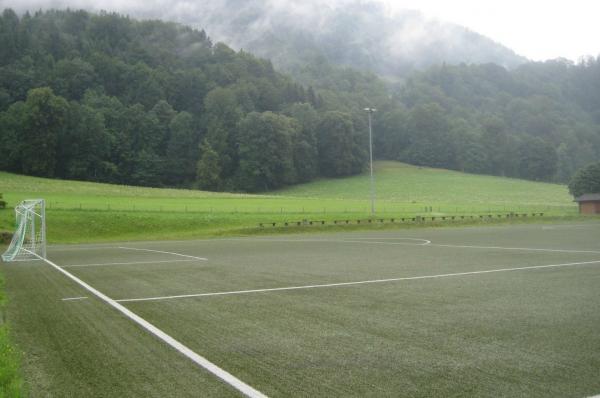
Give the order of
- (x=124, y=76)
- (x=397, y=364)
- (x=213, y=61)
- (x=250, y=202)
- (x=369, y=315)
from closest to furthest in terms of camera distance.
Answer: (x=397, y=364) → (x=369, y=315) → (x=250, y=202) → (x=124, y=76) → (x=213, y=61)

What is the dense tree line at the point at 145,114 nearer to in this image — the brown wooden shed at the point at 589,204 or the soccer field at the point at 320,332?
the brown wooden shed at the point at 589,204

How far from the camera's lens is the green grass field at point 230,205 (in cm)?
4250

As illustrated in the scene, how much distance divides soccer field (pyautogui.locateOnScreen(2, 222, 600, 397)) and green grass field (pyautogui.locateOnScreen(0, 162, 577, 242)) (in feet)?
89.4

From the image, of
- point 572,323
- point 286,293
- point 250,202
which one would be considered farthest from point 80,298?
point 250,202

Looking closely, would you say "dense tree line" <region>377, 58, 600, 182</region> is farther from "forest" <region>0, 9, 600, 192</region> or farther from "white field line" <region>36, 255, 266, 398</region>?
"white field line" <region>36, 255, 266, 398</region>

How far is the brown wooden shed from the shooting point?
209 ft

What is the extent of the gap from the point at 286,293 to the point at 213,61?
460 ft

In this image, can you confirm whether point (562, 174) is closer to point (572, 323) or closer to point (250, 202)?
point (250, 202)

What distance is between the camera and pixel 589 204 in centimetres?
6488

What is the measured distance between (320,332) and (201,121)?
109558 millimetres

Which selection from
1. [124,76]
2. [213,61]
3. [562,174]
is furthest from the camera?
[213,61]

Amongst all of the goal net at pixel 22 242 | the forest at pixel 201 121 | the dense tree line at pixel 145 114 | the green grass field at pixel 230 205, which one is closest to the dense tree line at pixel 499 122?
the forest at pixel 201 121

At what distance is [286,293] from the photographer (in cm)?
1206

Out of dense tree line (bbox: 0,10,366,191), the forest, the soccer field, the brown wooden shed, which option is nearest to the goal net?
the soccer field
